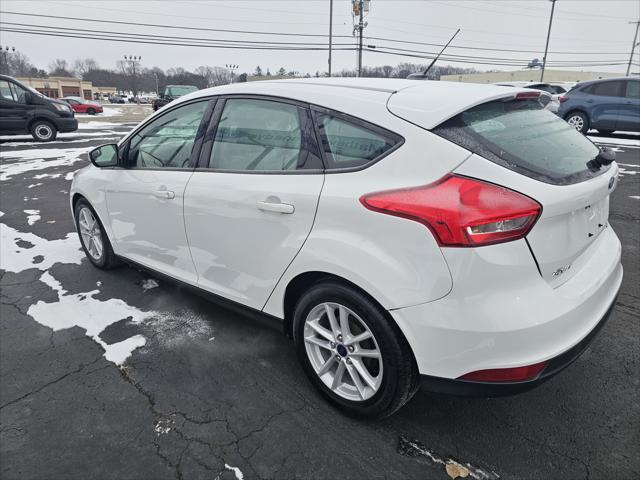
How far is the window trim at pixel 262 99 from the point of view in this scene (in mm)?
2208

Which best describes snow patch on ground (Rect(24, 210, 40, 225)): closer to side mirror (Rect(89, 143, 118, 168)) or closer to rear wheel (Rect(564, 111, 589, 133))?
side mirror (Rect(89, 143, 118, 168))

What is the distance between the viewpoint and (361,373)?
83.8 inches

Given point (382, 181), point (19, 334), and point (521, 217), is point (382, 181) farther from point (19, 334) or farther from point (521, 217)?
point (19, 334)

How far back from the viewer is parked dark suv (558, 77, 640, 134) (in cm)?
1230

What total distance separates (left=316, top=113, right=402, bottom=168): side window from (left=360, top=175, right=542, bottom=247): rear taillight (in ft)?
1.06

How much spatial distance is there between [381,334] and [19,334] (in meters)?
2.65

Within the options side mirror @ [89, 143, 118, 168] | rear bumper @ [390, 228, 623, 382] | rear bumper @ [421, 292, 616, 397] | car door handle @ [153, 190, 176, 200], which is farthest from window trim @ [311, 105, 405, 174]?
side mirror @ [89, 143, 118, 168]

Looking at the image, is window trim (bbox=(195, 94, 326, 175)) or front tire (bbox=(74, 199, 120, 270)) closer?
window trim (bbox=(195, 94, 326, 175))

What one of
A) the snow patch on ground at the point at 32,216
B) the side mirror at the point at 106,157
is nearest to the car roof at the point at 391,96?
the side mirror at the point at 106,157

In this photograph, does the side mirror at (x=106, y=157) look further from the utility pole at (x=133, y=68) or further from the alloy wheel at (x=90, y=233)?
the utility pole at (x=133, y=68)

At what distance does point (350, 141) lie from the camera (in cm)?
210

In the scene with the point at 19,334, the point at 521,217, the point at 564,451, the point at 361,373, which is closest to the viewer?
the point at 521,217

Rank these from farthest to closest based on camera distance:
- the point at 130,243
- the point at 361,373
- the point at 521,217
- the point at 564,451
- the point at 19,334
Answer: the point at 130,243 < the point at 19,334 < the point at 361,373 < the point at 564,451 < the point at 521,217

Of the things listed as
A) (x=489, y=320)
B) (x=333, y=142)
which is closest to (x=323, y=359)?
(x=489, y=320)
